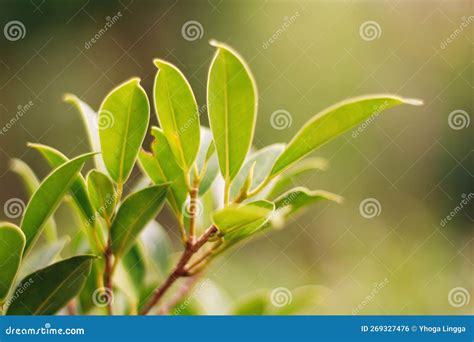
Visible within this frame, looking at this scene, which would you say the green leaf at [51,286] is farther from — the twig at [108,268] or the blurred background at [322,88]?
the blurred background at [322,88]

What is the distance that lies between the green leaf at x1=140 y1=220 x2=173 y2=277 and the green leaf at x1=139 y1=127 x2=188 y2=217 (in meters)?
0.22

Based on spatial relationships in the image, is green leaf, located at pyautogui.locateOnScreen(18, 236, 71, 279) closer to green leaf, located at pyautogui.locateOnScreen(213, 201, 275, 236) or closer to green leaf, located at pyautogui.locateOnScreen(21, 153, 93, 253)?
green leaf, located at pyautogui.locateOnScreen(21, 153, 93, 253)

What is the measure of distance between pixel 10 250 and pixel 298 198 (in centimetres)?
34

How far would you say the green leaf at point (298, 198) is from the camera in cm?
68

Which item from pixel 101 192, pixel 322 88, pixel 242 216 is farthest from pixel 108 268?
pixel 322 88

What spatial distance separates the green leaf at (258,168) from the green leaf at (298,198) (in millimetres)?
84

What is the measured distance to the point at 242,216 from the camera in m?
0.61

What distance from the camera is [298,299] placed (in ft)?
3.08

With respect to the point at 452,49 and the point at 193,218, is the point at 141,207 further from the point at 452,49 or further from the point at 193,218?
the point at 452,49

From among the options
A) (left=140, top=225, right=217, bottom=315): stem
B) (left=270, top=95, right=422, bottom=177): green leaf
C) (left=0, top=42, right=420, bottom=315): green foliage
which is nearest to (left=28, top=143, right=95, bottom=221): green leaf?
(left=0, top=42, right=420, bottom=315): green foliage

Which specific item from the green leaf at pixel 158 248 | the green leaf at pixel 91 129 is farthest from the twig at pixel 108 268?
the green leaf at pixel 158 248

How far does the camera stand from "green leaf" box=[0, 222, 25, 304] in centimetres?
62
